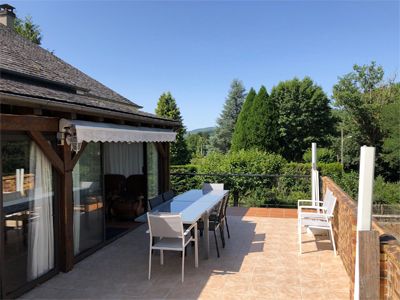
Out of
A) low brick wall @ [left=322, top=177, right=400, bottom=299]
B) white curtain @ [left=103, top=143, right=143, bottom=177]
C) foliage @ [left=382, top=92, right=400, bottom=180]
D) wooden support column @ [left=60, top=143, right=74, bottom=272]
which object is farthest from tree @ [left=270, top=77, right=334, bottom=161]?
wooden support column @ [left=60, top=143, right=74, bottom=272]

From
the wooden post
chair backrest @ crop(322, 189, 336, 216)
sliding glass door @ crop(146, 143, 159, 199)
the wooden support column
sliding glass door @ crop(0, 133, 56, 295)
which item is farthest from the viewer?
sliding glass door @ crop(146, 143, 159, 199)

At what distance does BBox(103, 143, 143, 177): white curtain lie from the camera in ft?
28.4

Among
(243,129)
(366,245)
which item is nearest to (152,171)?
(366,245)

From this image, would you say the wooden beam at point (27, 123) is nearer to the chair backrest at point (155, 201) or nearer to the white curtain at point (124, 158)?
the chair backrest at point (155, 201)

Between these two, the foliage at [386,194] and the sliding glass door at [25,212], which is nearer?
the sliding glass door at [25,212]

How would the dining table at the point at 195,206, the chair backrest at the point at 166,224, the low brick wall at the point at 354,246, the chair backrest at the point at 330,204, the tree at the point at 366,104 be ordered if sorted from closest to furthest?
the low brick wall at the point at 354,246, the chair backrest at the point at 166,224, the dining table at the point at 195,206, the chair backrest at the point at 330,204, the tree at the point at 366,104

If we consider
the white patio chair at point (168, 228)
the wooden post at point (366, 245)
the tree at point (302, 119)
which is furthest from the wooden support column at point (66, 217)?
the tree at point (302, 119)

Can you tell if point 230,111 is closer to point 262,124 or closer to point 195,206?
point 262,124

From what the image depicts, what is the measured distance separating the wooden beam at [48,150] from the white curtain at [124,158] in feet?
10.5

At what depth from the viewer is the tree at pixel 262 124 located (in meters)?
28.4

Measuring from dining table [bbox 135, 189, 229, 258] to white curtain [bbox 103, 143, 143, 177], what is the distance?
7.06 feet

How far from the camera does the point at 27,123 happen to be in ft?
14.7

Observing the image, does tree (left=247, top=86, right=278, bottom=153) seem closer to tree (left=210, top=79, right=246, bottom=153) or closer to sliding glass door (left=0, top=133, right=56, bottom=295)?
tree (left=210, top=79, right=246, bottom=153)

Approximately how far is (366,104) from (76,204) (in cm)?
3278
